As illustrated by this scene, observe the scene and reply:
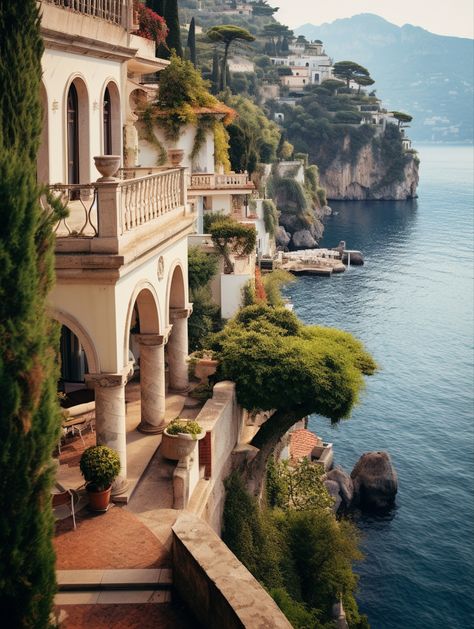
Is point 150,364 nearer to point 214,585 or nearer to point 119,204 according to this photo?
point 119,204

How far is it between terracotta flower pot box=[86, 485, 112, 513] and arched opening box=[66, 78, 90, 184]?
25.2ft

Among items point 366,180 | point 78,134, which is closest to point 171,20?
point 78,134

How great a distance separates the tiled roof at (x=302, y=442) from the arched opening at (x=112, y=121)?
20.0 metres

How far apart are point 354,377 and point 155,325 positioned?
5.75m

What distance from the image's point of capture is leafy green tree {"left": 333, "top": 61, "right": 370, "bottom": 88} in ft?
579

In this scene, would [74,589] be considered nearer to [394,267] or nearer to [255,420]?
[255,420]

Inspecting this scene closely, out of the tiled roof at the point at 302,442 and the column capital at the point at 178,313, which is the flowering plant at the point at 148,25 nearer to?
the column capital at the point at 178,313

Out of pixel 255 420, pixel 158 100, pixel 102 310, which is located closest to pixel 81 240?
pixel 102 310

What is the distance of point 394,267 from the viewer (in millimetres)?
97188

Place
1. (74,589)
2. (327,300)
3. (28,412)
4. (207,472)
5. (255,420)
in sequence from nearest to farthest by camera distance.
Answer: (28,412), (74,589), (207,472), (255,420), (327,300)

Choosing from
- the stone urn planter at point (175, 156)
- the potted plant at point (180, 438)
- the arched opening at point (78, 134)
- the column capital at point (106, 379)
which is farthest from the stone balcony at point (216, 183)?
the column capital at point (106, 379)

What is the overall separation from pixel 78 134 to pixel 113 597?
1111 cm

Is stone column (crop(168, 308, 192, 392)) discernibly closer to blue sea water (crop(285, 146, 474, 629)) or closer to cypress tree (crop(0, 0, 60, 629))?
cypress tree (crop(0, 0, 60, 629))

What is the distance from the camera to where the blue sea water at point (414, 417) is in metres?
32.1
